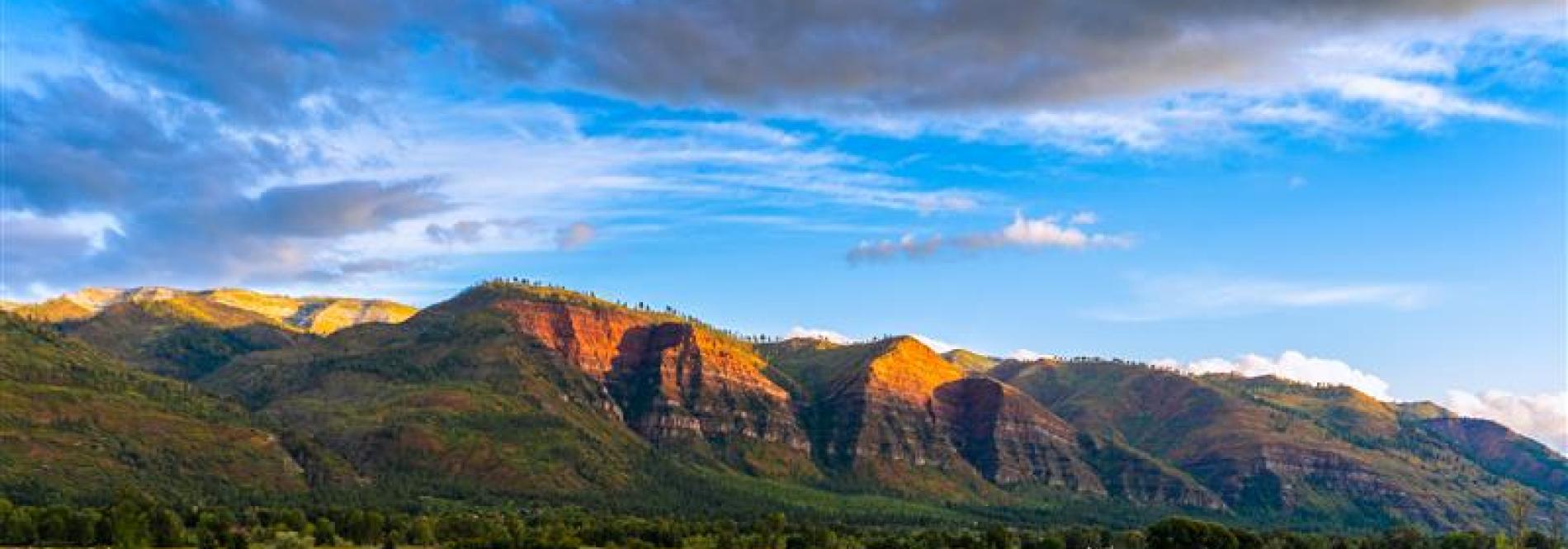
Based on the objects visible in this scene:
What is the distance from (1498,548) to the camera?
158 metres

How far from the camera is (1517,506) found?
475ft

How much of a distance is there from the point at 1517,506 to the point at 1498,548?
53.3 ft

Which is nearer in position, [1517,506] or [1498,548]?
[1517,506]
